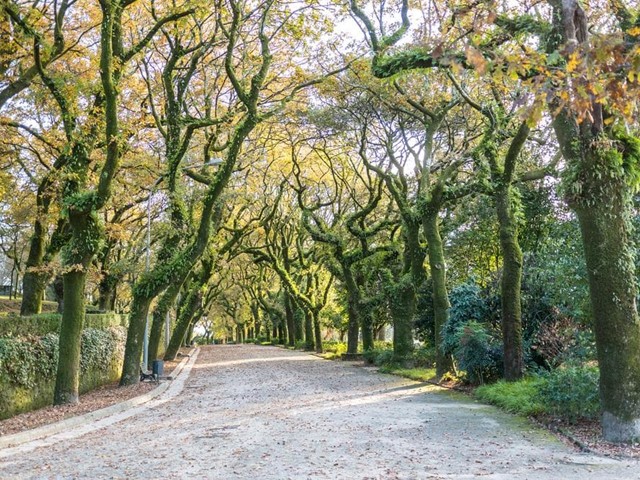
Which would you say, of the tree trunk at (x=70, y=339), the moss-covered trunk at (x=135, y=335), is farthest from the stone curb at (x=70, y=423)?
the moss-covered trunk at (x=135, y=335)

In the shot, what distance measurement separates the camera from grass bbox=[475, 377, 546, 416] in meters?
10.6

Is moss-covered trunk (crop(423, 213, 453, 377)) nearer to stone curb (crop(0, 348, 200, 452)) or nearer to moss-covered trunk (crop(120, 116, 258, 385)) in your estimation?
moss-covered trunk (crop(120, 116, 258, 385))

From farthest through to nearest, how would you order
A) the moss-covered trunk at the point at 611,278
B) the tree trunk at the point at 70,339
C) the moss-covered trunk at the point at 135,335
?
the moss-covered trunk at the point at 135,335, the tree trunk at the point at 70,339, the moss-covered trunk at the point at 611,278

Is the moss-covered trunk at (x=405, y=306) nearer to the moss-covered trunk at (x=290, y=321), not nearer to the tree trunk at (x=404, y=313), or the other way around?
the tree trunk at (x=404, y=313)

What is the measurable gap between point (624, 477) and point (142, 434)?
7178 mm

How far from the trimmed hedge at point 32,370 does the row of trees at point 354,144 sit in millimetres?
856

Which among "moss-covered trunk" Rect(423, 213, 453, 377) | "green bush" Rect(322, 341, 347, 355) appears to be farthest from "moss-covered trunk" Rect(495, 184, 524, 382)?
"green bush" Rect(322, 341, 347, 355)

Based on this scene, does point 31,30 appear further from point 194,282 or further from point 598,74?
point 194,282

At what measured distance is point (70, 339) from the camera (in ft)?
42.1

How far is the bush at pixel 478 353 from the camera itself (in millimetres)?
14406

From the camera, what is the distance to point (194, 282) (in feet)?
96.3

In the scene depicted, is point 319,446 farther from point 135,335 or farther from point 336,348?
point 336,348

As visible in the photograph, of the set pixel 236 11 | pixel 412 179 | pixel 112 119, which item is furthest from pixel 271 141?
pixel 112 119

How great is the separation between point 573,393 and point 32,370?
11234 mm
